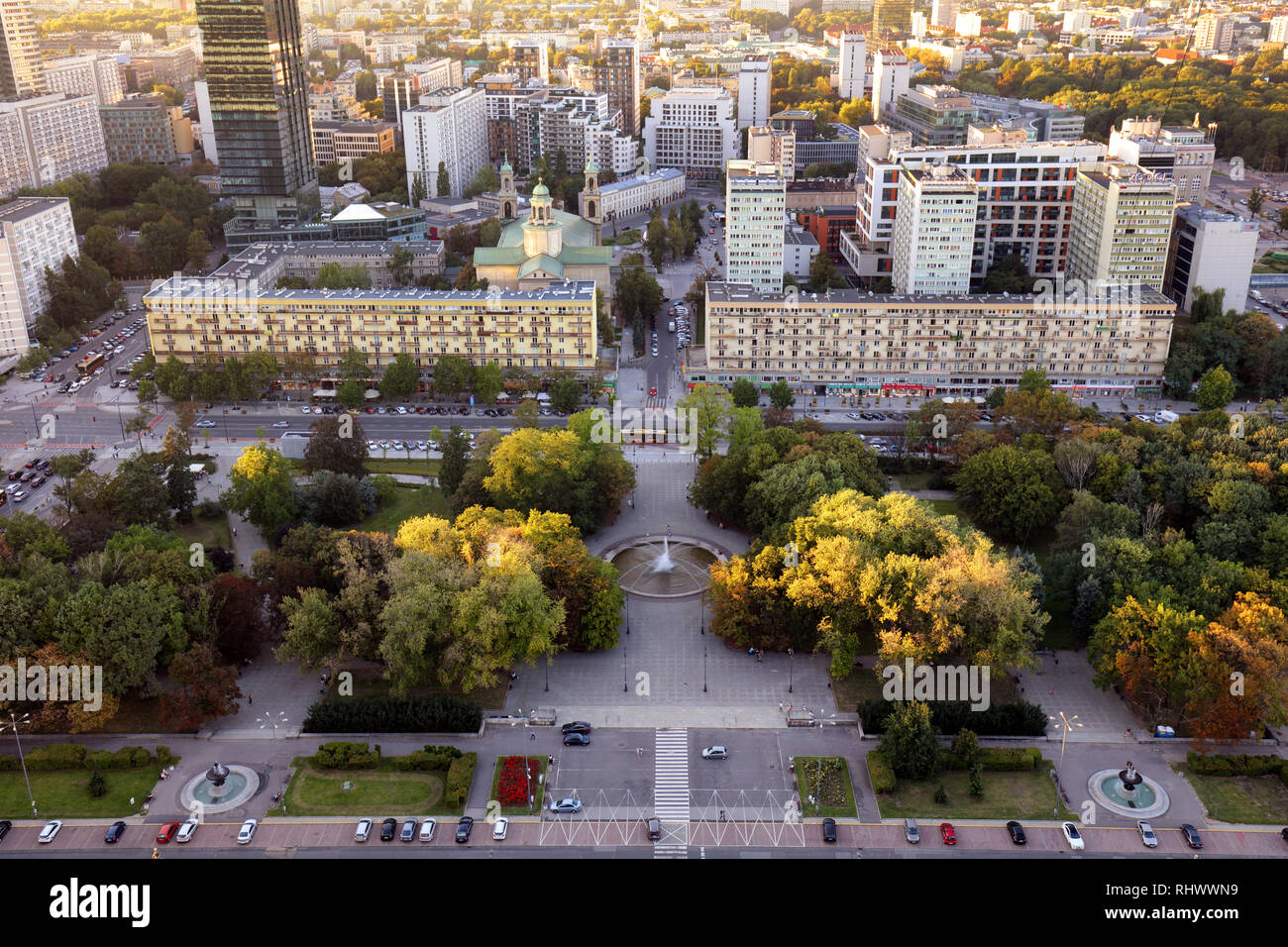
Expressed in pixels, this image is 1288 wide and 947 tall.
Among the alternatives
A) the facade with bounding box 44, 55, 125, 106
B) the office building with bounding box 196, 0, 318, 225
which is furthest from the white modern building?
the facade with bounding box 44, 55, 125, 106

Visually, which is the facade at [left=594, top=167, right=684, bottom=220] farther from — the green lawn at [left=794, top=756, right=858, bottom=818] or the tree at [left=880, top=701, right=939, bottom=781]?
the tree at [left=880, top=701, right=939, bottom=781]

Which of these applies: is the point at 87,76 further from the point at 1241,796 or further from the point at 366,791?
the point at 1241,796

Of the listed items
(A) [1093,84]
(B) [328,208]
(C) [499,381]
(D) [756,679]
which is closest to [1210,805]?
(D) [756,679]

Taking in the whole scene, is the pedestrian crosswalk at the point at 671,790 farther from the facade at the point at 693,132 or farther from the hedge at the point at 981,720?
the facade at the point at 693,132

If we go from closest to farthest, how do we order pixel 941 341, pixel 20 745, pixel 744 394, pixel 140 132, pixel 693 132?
pixel 20 745 < pixel 744 394 < pixel 941 341 < pixel 140 132 < pixel 693 132

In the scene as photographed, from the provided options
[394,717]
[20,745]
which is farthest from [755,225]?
[20,745]

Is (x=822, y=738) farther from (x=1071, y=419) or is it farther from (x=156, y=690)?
(x=1071, y=419)

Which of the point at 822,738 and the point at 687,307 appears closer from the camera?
the point at 822,738

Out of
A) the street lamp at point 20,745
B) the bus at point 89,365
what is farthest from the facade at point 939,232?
the street lamp at point 20,745
